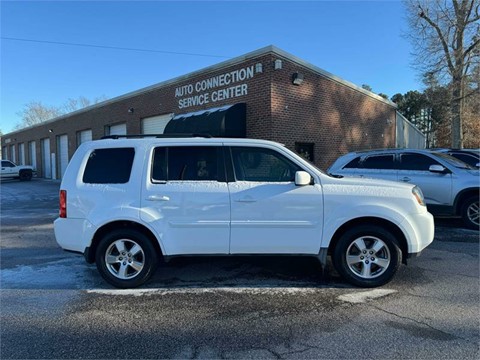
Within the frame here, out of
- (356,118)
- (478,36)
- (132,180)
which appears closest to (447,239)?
(132,180)

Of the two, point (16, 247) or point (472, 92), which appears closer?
point (16, 247)

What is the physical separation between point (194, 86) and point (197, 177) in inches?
458

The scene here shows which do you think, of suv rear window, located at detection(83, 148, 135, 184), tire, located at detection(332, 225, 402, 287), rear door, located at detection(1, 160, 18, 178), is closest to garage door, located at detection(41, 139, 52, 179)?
rear door, located at detection(1, 160, 18, 178)

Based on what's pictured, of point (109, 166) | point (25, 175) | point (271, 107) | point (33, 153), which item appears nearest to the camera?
point (109, 166)

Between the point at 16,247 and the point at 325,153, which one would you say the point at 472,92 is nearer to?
the point at 325,153

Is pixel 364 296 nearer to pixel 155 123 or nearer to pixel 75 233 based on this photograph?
pixel 75 233

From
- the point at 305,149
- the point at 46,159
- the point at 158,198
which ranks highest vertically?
the point at 46,159

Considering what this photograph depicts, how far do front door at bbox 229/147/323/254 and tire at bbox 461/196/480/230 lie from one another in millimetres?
5342

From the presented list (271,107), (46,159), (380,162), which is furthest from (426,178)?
(46,159)

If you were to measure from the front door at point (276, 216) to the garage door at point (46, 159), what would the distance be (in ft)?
101

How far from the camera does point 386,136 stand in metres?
18.4

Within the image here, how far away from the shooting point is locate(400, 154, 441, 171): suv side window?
8555mm

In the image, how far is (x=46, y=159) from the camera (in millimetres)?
31938

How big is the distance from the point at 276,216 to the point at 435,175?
5.54 meters
